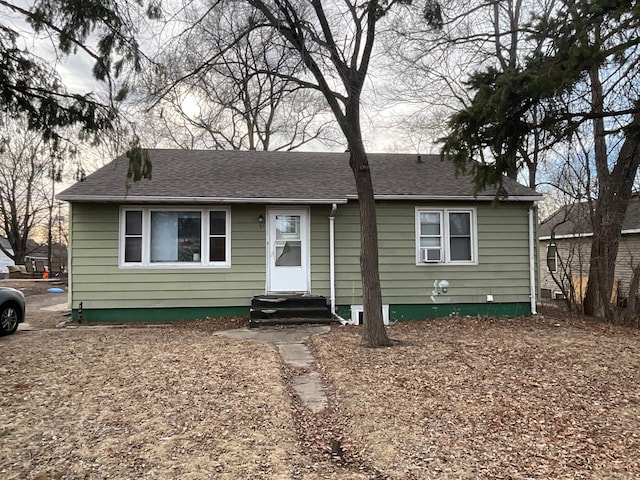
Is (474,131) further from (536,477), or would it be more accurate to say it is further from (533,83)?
(536,477)

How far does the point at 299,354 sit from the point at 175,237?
4.63 meters

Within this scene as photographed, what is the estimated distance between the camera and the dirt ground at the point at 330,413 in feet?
10.9

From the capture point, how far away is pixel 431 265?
34.3ft

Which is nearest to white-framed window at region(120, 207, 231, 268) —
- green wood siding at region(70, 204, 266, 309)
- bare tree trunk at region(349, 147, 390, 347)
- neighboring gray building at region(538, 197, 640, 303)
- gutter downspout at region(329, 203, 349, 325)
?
green wood siding at region(70, 204, 266, 309)

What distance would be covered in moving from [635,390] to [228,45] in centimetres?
706

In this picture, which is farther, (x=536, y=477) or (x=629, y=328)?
(x=629, y=328)

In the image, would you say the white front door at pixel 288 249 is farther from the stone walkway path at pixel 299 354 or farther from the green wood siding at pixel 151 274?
the stone walkway path at pixel 299 354

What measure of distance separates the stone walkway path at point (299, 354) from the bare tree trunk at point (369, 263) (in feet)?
3.44

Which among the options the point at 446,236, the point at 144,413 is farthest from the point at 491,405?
the point at 446,236

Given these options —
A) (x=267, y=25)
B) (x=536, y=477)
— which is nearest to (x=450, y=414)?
(x=536, y=477)

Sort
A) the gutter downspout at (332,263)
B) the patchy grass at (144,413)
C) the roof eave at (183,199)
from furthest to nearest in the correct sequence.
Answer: the gutter downspout at (332,263), the roof eave at (183,199), the patchy grass at (144,413)

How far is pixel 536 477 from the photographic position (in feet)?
10.3

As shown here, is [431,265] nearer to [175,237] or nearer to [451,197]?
[451,197]

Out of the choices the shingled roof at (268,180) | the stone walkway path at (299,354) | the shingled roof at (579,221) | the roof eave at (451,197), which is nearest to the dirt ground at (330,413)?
the stone walkway path at (299,354)
